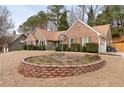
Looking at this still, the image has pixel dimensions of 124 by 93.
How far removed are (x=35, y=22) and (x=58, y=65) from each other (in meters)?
2.13

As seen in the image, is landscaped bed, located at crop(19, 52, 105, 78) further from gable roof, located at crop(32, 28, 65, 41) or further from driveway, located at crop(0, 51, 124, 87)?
gable roof, located at crop(32, 28, 65, 41)

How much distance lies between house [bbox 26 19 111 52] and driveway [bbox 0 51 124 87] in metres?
0.89

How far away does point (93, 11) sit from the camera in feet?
26.1

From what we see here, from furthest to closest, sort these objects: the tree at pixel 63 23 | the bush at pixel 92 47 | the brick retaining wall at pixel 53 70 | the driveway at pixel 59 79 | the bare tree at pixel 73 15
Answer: the tree at pixel 63 23 < the bush at pixel 92 47 < the bare tree at pixel 73 15 < the brick retaining wall at pixel 53 70 < the driveway at pixel 59 79

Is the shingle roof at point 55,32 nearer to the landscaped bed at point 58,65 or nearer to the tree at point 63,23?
the tree at point 63,23

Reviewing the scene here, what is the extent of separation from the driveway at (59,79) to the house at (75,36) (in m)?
0.89

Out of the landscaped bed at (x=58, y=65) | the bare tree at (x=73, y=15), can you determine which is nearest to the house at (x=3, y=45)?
the landscaped bed at (x=58, y=65)

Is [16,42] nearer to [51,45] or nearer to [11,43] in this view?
[11,43]

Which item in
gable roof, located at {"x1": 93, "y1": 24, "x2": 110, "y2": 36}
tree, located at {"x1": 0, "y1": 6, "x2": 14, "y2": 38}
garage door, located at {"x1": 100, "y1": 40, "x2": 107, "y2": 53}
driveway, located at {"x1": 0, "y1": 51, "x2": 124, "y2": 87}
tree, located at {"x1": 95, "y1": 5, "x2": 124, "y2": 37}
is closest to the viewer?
driveway, located at {"x1": 0, "y1": 51, "x2": 124, "y2": 87}

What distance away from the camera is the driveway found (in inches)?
241

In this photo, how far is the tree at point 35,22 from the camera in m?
7.81

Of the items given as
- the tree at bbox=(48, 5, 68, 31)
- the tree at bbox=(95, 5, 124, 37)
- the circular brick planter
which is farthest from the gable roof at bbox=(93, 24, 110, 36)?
the circular brick planter

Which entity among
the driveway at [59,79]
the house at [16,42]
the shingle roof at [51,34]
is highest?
the shingle roof at [51,34]

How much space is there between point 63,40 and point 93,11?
182 centimetres
